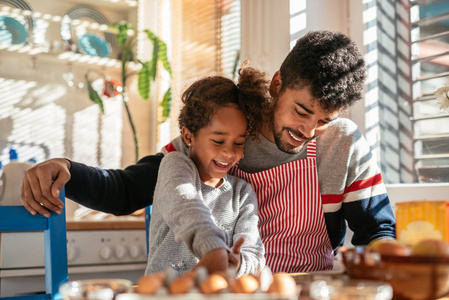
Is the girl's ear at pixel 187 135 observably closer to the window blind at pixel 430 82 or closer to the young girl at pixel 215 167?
the young girl at pixel 215 167

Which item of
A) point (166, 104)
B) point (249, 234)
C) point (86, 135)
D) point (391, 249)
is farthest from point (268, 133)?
point (86, 135)

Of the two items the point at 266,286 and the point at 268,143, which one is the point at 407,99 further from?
the point at 266,286

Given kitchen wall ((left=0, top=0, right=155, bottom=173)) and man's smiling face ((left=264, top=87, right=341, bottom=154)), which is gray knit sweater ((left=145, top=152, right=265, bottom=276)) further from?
kitchen wall ((left=0, top=0, right=155, bottom=173))

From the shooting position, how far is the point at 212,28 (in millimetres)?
2854

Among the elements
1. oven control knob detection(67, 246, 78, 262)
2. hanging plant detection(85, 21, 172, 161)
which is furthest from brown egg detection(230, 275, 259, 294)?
→ hanging plant detection(85, 21, 172, 161)

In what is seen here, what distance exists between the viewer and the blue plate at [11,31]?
2.71 metres

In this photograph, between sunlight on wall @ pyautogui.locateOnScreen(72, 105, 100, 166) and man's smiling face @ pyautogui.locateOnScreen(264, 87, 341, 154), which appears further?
sunlight on wall @ pyautogui.locateOnScreen(72, 105, 100, 166)

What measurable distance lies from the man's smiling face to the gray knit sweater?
0.16 metres

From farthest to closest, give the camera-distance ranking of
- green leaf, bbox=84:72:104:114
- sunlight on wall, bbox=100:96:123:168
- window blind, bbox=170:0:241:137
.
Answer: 1. sunlight on wall, bbox=100:96:123:168
2. green leaf, bbox=84:72:104:114
3. window blind, bbox=170:0:241:137

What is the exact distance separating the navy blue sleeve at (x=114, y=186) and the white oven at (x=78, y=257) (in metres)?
Answer: 0.80

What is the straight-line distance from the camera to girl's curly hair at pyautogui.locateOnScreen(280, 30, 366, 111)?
1182mm

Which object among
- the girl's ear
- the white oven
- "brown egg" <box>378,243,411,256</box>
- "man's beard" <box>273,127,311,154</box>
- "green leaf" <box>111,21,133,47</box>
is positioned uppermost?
"green leaf" <box>111,21,133,47</box>

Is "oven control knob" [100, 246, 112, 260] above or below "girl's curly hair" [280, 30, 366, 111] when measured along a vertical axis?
below

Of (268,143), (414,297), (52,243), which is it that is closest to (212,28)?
(268,143)
